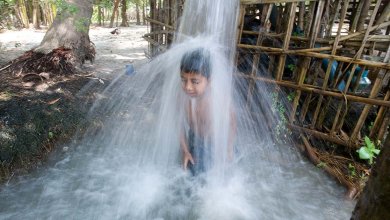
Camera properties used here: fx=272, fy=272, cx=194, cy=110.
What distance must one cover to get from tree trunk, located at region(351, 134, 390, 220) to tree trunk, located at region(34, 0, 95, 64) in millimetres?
6161

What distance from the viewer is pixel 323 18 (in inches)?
141

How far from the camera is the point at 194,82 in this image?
114 inches

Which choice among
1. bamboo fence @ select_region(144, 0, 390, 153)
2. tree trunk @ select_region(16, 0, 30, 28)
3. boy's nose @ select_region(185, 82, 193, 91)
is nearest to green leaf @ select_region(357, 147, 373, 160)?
bamboo fence @ select_region(144, 0, 390, 153)

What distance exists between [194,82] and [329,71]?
184cm

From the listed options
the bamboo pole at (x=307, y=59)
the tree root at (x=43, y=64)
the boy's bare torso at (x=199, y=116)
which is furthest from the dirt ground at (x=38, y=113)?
the bamboo pole at (x=307, y=59)

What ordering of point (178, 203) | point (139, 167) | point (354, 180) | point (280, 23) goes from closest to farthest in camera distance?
point (178, 203) → point (354, 180) → point (139, 167) → point (280, 23)

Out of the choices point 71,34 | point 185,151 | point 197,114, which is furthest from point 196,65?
point 71,34

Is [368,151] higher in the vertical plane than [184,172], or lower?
higher

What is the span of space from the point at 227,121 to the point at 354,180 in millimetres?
1809

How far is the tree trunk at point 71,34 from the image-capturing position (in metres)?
6.13

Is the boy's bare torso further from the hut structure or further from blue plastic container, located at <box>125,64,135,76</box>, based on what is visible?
blue plastic container, located at <box>125,64,135,76</box>

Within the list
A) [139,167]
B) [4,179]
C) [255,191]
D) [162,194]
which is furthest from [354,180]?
[4,179]

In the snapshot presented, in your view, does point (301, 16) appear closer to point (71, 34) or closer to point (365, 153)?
point (365, 153)

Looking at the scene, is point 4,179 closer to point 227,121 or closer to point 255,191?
point 227,121
